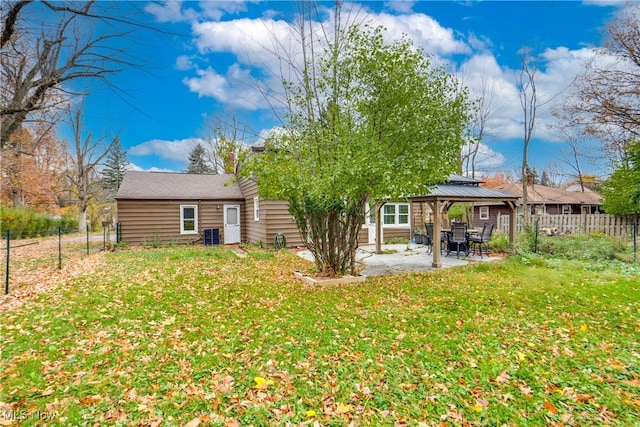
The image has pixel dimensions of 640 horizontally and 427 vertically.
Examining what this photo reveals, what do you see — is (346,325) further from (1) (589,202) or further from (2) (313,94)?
(1) (589,202)

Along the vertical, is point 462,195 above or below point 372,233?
above

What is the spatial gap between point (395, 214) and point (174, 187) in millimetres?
10869

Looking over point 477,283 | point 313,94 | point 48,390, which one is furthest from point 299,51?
point 48,390

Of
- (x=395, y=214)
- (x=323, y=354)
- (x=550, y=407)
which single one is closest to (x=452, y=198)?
(x=395, y=214)

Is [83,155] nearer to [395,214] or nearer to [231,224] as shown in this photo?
[231,224]

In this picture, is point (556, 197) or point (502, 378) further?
point (556, 197)

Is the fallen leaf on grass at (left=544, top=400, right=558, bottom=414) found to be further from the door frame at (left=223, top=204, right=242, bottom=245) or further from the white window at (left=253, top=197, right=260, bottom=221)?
the door frame at (left=223, top=204, right=242, bottom=245)

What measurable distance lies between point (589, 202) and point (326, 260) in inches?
1193

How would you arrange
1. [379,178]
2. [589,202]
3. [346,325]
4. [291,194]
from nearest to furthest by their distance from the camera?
[346,325], [379,178], [291,194], [589,202]

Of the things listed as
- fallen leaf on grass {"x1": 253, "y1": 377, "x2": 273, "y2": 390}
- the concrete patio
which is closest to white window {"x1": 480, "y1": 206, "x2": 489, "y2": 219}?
the concrete patio

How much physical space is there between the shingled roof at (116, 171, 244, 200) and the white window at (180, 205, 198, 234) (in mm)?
555

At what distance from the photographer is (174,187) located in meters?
14.7

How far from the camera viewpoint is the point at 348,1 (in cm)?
668

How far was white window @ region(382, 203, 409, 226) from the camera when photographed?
14000 millimetres
